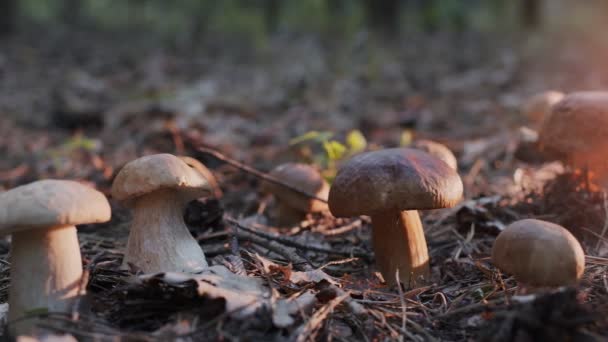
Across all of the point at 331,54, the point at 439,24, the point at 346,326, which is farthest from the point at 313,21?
the point at 346,326

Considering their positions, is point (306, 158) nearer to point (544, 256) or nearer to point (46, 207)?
point (544, 256)

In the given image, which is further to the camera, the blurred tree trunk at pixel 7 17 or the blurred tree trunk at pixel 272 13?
the blurred tree trunk at pixel 272 13

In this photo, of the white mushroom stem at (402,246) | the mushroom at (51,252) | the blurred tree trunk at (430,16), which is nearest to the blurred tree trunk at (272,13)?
the blurred tree trunk at (430,16)

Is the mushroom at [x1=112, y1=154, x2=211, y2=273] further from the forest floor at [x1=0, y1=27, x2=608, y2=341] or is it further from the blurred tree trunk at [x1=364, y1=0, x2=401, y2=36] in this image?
the blurred tree trunk at [x1=364, y1=0, x2=401, y2=36]

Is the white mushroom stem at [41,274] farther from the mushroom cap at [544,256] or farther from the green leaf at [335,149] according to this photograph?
the green leaf at [335,149]

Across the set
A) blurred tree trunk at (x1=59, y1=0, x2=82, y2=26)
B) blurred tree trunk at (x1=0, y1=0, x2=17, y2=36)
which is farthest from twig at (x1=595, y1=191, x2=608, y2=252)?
blurred tree trunk at (x1=59, y1=0, x2=82, y2=26)

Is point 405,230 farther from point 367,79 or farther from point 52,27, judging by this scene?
point 52,27
